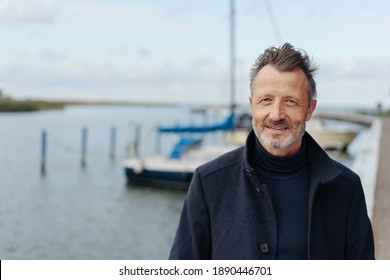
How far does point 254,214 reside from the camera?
226 cm

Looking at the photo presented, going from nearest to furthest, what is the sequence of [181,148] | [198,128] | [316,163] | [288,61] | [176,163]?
[288,61], [316,163], [176,163], [181,148], [198,128]

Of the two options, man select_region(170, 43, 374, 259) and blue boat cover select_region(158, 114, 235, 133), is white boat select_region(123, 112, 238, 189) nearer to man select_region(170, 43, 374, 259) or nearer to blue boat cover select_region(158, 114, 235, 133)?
blue boat cover select_region(158, 114, 235, 133)

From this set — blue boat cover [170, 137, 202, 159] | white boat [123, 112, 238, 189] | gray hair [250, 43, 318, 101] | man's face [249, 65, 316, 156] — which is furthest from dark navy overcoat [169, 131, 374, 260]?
blue boat cover [170, 137, 202, 159]

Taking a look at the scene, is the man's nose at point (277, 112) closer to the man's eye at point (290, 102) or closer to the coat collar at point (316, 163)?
the man's eye at point (290, 102)

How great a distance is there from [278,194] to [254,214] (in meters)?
0.12

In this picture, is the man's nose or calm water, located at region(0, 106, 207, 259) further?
calm water, located at region(0, 106, 207, 259)

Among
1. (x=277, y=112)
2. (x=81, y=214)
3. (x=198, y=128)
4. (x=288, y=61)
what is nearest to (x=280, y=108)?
(x=277, y=112)

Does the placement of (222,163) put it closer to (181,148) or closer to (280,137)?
(280,137)

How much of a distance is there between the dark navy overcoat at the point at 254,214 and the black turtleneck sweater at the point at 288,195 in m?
0.03

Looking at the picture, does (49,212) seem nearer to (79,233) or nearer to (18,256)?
(79,233)

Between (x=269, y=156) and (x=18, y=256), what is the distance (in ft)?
42.7

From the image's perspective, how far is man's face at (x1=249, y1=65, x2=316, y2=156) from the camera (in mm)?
2193
